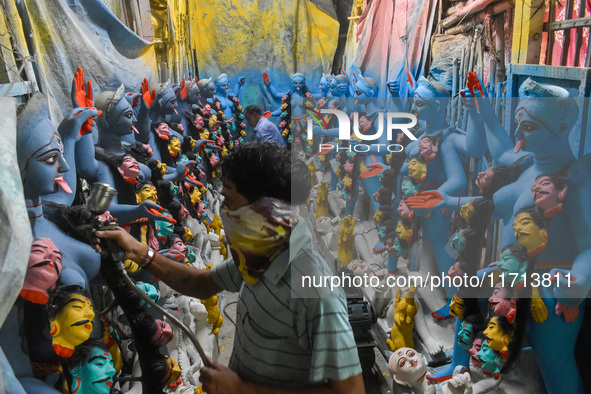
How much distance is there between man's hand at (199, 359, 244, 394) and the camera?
1.34 meters

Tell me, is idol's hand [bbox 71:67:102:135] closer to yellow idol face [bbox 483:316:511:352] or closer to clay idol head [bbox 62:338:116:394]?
clay idol head [bbox 62:338:116:394]

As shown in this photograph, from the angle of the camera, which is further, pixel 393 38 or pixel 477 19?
pixel 393 38

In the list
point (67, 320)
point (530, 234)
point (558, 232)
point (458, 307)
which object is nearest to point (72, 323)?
point (67, 320)

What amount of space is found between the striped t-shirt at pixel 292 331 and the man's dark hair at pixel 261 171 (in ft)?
0.40

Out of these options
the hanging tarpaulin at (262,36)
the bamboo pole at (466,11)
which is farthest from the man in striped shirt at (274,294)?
the hanging tarpaulin at (262,36)

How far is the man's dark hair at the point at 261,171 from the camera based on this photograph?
4.22 feet

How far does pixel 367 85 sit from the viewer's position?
17.9ft

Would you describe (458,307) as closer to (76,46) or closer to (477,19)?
(477,19)

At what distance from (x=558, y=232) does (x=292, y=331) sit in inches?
47.5

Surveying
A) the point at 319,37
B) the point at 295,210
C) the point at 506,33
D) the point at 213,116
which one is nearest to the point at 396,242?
the point at 506,33

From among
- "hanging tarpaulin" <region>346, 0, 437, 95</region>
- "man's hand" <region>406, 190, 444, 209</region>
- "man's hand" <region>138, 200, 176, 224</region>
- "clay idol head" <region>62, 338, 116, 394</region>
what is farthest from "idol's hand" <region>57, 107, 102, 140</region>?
"hanging tarpaulin" <region>346, 0, 437, 95</region>

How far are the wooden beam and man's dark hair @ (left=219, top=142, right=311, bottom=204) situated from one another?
1.95m

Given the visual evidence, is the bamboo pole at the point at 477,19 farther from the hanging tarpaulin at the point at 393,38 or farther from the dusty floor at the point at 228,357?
the dusty floor at the point at 228,357

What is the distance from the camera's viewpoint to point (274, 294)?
4.28ft
